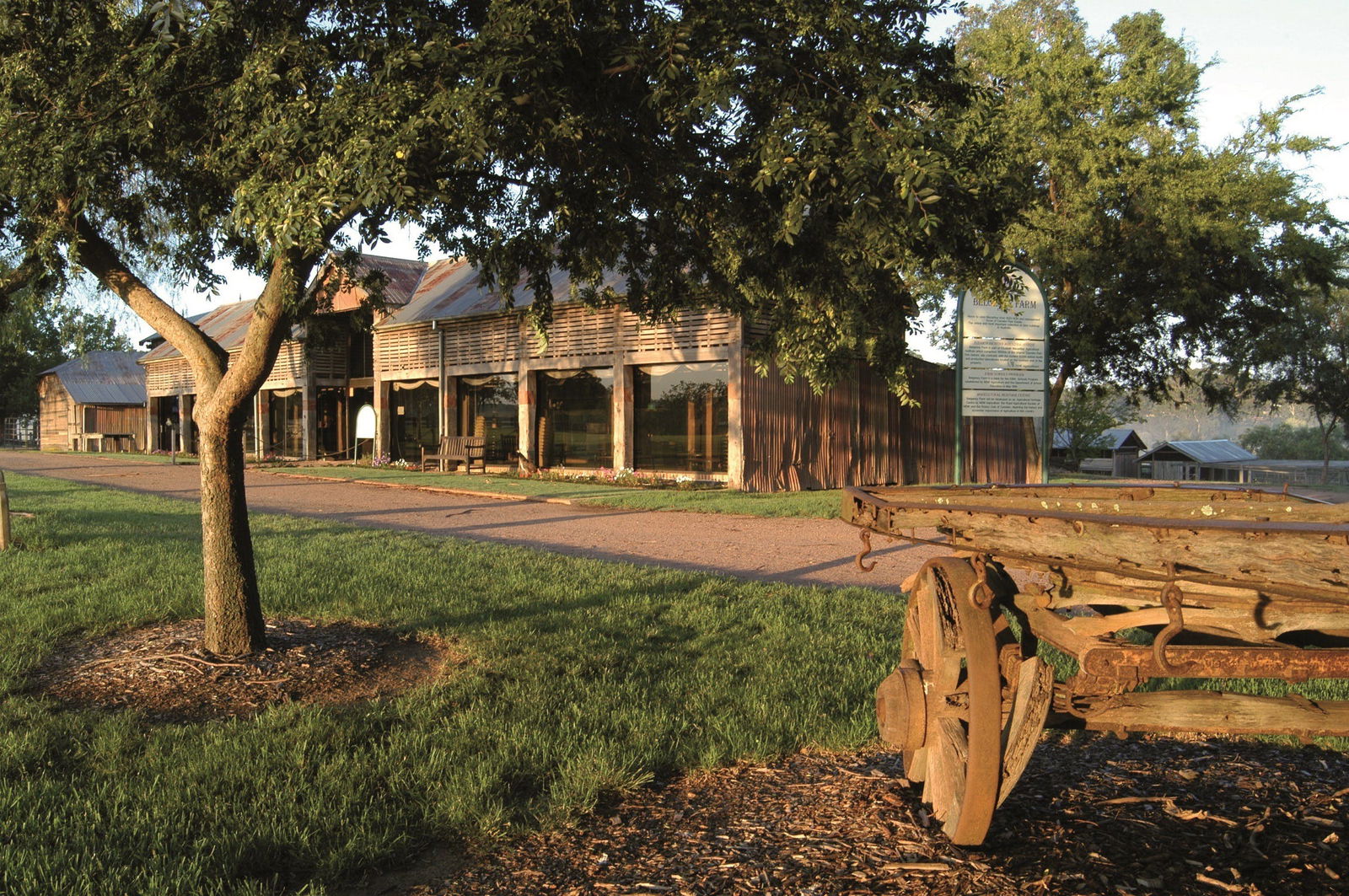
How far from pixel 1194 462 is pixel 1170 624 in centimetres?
3829

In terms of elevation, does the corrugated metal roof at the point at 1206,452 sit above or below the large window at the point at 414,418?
below

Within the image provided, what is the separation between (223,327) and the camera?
38250 mm

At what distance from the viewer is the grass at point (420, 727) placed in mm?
3131

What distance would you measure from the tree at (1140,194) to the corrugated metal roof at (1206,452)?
52.7ft

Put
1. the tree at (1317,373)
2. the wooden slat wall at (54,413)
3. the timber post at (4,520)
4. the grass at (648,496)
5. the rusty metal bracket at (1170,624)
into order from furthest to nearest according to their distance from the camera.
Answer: the wooden slat wall at (54,413) → the tree at (1317,373) → the grass at (648,496) → the timber post at (4,520) → the rusty metal bracket at (1170,624)

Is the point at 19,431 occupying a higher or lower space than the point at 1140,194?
lower

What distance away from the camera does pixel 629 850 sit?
10.4 feet

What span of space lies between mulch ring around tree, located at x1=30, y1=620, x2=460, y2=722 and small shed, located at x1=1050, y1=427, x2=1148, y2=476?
31515mm

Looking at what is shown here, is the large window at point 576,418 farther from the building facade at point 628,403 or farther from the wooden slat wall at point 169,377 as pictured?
the wooden slat wall at point 169,377

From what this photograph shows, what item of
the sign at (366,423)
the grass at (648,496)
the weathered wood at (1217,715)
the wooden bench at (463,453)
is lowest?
the grass at (648,496)

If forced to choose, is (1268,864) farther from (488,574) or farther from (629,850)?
(488,574)

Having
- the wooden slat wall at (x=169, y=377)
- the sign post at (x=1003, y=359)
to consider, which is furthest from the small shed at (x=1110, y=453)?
the wooden slat wall at (x=169, y=377)

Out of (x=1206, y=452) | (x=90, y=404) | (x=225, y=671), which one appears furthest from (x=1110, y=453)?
(x=90, y=404)

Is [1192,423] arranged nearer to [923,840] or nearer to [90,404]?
[90,404]
